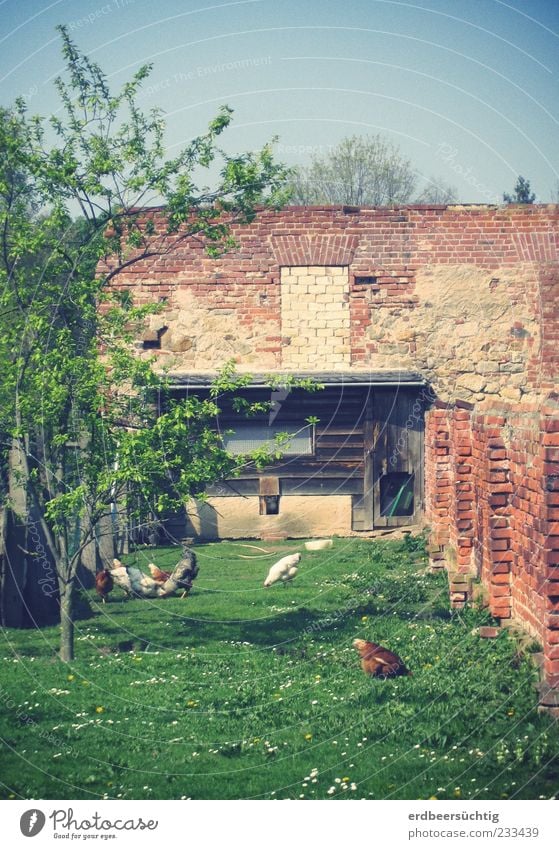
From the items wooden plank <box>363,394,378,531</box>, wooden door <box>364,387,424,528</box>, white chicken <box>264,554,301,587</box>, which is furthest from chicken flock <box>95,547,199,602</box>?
wooden door <box>364,387,424,528</box>

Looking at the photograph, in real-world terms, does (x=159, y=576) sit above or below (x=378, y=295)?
below

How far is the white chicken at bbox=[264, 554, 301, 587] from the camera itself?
40.8 feet

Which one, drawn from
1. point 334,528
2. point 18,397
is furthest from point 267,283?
point 18,397

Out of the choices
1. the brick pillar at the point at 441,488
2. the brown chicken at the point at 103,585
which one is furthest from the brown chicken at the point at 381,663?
the brown chicken at the point at 103,585

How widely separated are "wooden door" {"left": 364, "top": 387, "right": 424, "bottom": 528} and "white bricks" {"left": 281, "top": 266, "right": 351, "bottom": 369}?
145 cm

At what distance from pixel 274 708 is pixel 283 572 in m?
5.09

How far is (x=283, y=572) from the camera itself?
12492 mm

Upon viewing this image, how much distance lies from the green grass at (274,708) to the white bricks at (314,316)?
7.58 m

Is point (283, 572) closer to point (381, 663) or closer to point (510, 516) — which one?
point (381, 663)

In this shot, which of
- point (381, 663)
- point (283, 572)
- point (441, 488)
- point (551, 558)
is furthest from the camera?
point (441, 488)

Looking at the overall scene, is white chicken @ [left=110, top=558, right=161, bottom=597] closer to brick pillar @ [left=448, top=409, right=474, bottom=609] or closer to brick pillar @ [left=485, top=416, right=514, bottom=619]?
brick pillar @ [left=448, top=409, right=474, bottom=609]

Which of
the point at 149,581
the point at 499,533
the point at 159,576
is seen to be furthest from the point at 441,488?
the point at 499,533

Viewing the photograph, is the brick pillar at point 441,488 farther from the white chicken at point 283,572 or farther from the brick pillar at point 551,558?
the brick pillar at point 551,558

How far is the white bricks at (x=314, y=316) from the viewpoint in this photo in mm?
18141
